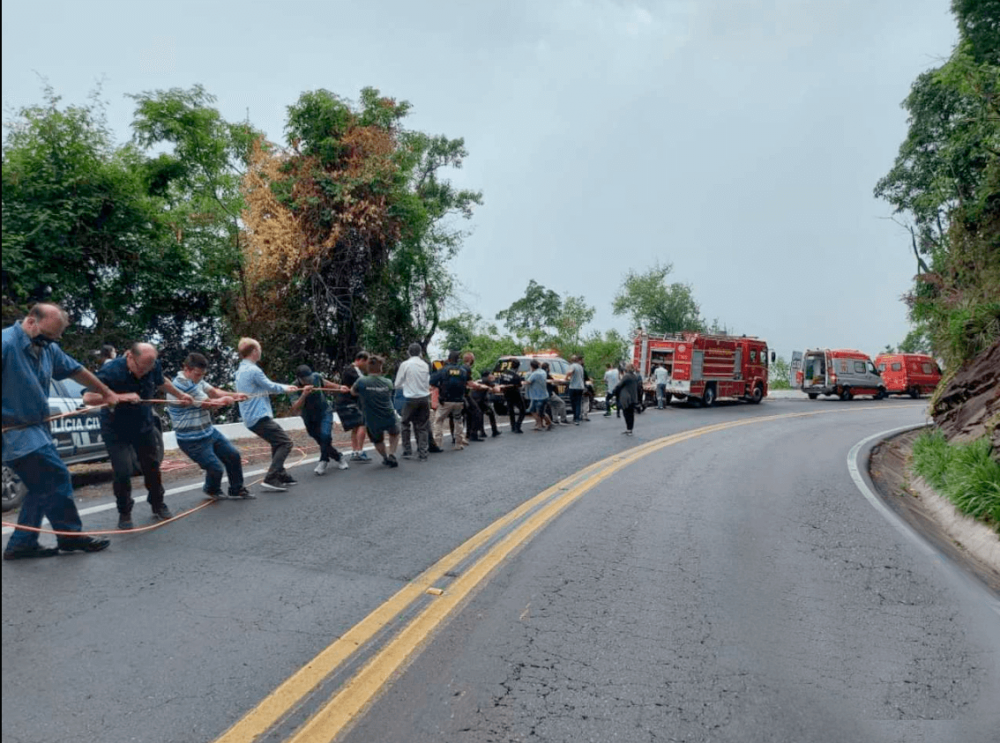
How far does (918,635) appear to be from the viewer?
4324 millimetres

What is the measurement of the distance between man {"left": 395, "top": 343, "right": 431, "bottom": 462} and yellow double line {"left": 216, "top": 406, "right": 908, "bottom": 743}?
398 centimetres

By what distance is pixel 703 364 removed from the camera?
2586cm

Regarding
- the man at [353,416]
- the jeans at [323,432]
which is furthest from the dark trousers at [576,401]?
the jeans at [323,432]

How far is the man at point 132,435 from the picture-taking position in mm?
5289

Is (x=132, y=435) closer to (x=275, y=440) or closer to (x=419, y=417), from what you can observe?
(x=275, y=440)

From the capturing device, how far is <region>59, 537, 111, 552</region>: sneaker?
3.60 m

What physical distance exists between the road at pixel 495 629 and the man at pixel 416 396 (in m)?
3.28

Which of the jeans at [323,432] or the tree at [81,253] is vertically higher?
the tree at [81,253]

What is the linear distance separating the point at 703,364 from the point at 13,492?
83.3ft

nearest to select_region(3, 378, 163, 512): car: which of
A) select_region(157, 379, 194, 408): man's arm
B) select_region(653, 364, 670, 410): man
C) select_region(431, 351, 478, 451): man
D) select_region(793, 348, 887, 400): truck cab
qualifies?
select_region(157, 379, 194, 408): man's arm

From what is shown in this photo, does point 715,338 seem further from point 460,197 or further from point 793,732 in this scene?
point 793,732

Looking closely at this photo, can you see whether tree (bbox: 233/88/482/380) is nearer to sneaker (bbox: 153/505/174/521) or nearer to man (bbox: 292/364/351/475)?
man (bbox: 292/364/351/475)

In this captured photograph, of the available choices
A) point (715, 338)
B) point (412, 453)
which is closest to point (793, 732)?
point (412, 453)

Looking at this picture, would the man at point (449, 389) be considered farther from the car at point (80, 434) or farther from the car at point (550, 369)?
the car at point (80, 434)
